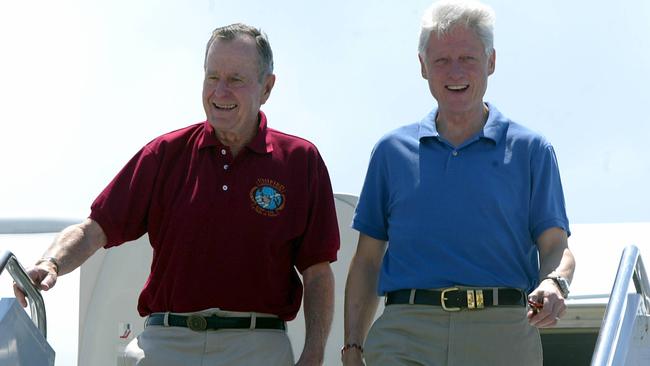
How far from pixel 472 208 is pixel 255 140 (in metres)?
0.87

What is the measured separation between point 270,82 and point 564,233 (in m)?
1.24

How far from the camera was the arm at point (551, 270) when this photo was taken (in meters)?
4.29

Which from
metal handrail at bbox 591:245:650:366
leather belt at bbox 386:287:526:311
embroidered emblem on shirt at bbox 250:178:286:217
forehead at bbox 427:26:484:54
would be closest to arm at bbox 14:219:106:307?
embroidered emblem on shirt at bbox 250:178:286:217

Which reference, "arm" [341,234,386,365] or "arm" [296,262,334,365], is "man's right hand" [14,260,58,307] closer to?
"arm" [296,262,334,365]

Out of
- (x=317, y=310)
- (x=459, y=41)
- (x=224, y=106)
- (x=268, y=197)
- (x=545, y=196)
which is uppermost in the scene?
(x=459, y=41)

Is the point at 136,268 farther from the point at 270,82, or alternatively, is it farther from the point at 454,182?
the point at 454,182

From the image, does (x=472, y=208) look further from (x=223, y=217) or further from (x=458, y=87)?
(x=223, y=217)

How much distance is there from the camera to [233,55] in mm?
4984

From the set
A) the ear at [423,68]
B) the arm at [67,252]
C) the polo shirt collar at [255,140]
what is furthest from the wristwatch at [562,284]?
the arm at [67,252]

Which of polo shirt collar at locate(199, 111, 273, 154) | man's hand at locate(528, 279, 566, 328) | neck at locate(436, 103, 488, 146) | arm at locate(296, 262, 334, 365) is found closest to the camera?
man's hand at locate(528, 279, 566, 328)

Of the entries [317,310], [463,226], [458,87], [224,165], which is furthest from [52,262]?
[458,87]

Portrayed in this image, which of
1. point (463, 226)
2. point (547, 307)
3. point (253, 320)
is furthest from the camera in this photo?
point (253, 320)

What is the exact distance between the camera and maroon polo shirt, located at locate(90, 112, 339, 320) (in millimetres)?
4883

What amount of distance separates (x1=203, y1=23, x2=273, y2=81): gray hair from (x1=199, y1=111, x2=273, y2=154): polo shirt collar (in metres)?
0.20
